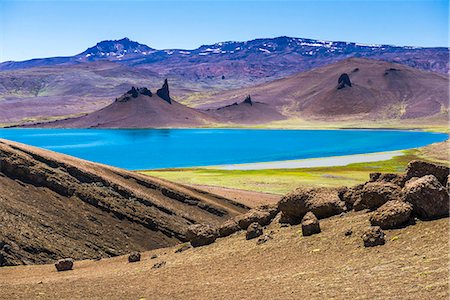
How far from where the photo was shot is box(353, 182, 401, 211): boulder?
19672 millimetres

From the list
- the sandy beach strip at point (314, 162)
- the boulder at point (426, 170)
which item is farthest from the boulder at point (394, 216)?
the sandy beach strip at point (314, 162)

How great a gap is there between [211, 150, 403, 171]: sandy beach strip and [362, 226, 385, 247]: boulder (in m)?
79.7

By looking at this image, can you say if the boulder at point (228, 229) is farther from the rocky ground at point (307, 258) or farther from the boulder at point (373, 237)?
the boulder at point (373, 237)

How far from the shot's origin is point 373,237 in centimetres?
1639

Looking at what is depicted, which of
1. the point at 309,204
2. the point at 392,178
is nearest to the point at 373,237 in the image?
the point at 309,204

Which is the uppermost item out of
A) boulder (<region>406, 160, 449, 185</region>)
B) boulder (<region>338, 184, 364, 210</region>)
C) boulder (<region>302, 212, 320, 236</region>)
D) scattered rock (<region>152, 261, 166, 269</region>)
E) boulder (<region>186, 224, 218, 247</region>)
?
boulder (<region>406, 160, 449, 185</region>)

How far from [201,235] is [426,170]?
32.2ft

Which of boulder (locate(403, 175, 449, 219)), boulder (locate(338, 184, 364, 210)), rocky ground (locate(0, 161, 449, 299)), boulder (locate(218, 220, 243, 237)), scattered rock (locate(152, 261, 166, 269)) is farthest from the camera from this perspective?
boulder (locate(218, 220, 243, 237))

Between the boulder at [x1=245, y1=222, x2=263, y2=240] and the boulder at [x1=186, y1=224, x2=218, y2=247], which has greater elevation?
the boulder at [x1=245, y1=222, x2=263, y2=240]

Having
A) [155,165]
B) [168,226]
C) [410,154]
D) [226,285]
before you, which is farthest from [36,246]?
[410,154]

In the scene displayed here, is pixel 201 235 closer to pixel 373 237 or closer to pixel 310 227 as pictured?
pixel 310 227

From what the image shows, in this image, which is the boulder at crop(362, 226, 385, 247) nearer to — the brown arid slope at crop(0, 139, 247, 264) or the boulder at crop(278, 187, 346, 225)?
the boulder at crop(278, 187, 346, 225)

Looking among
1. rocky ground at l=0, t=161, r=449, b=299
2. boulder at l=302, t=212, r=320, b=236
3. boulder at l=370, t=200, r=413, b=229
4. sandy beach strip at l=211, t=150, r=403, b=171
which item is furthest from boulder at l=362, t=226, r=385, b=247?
sandy beach strip at l=211, t=150, r=403, b=171

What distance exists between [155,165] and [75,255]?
82.5 meters
